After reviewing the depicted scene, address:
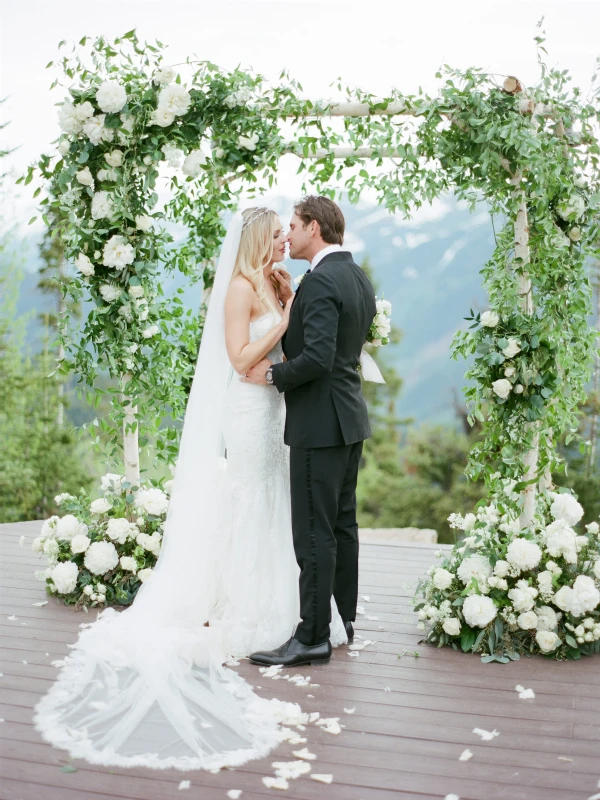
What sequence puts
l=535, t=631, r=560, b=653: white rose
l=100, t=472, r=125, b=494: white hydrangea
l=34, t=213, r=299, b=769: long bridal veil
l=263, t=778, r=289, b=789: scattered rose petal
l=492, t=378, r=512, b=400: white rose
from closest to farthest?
l=263, t=778, r=289, b=789: scattered rose petal → l=34, t=213, r=299, b=769: long bridal veil → l=535, t=631, r=560, b=653: white rose → l=492, t=378, r=512, b=400: white rose → l=100, t=472, r=125, b=494: white hydrangea

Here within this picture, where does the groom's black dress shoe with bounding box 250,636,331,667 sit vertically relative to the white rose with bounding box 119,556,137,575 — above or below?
below

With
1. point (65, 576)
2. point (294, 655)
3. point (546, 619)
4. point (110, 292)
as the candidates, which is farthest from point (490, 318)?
point (65, 576)

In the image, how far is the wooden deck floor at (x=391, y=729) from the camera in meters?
2.22

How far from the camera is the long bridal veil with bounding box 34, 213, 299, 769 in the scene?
245cm

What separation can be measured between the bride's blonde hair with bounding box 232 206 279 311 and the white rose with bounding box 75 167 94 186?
2.62ft

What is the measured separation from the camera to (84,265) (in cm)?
371

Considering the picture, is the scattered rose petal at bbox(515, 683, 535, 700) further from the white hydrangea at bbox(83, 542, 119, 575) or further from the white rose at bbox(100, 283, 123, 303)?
the white rose at bbox(100, 283, 123, 303)

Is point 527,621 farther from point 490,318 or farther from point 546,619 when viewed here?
point 490,318

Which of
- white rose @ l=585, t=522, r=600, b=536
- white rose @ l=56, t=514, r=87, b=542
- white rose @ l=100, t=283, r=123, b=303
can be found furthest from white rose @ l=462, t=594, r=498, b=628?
white rose @ l=100, t=283, r=123, b=303

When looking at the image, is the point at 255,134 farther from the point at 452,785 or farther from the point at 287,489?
the point at 452,785

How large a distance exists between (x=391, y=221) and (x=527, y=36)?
894 inches

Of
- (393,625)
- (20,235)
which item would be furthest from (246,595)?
(20,235)

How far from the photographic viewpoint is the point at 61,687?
9.44 feet

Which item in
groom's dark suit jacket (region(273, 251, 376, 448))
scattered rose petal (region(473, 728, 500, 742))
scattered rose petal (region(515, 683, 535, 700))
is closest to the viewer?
scattered rose petal (region(473, 728, 500, 742))
